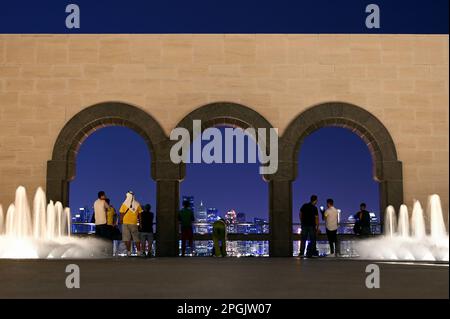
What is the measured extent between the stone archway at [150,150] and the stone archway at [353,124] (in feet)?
9.08

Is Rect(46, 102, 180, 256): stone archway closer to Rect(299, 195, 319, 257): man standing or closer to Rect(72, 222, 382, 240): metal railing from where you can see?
Rect(72, 222, 382, 240): metal railing

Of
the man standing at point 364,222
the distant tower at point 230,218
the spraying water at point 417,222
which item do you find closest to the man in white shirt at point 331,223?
the man standing at point 364,222

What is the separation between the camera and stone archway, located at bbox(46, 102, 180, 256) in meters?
16.5

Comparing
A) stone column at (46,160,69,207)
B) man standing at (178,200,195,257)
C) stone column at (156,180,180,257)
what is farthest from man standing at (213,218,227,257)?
stone column at (46,160,69,207)

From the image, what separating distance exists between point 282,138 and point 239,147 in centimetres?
133

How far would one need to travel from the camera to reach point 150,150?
16672 mm

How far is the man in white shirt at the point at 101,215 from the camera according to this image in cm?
1505

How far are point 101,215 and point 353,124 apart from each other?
6.86 meters

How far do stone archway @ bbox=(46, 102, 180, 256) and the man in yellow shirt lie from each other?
1.09 m

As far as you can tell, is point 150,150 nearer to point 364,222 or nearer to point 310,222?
point 310,222

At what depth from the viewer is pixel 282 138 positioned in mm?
16547

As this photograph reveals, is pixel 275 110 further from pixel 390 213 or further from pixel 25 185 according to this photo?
pixel 25 185

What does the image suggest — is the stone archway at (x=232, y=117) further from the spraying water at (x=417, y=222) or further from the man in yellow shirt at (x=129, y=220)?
the spraying water at (x=417, y=222)
